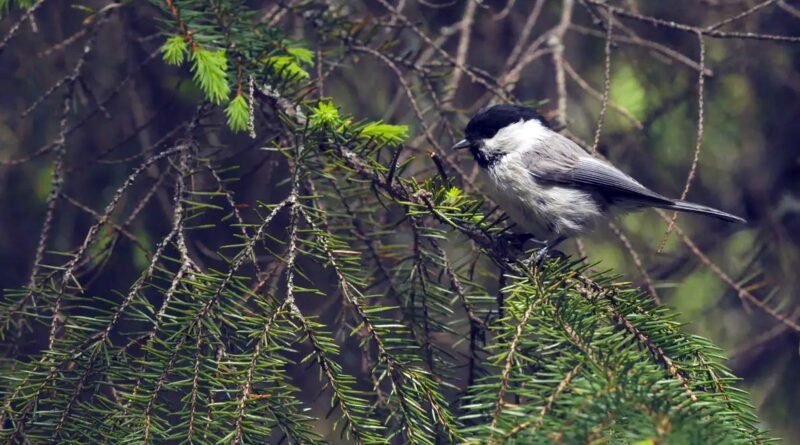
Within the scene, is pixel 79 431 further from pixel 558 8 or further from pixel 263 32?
pixel 558 8

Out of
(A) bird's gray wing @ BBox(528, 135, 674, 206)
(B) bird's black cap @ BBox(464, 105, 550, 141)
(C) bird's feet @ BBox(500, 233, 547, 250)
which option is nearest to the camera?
(C) bird's feet @ BBox(500, 233, 547, 250)

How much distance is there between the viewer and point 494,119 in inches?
85.3

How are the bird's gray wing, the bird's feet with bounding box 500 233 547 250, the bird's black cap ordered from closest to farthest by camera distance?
the bird's feet with bounding box 500 233 547 250 → the bird's black cap → the bird's gray wing

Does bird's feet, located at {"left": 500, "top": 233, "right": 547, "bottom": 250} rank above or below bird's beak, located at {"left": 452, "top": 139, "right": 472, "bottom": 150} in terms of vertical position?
below

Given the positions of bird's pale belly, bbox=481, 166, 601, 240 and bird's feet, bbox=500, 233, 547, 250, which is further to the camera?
bird's pale belly, bbox=481, 166, 601, 240

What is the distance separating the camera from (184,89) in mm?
2359

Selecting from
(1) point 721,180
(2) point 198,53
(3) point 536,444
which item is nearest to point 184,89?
(2) point 198,53

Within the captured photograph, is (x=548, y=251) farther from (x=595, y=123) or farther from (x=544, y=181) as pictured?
(x=595, y=123)

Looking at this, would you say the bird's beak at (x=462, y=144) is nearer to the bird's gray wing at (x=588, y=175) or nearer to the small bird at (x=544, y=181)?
the small bird at (x=544, y=181)

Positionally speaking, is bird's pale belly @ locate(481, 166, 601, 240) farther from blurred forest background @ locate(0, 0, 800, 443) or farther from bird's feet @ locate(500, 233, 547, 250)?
blurred forest background @ locate(0, 0, 800, 443)

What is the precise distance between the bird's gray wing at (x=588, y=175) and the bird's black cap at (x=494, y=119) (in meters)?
0.16

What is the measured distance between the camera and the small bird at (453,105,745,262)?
7.23ft

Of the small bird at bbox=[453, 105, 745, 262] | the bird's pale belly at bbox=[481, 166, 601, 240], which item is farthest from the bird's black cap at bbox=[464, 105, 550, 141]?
the bird's pale belly at bbox=[481, 166, 601, 240]

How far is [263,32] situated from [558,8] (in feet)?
→ 4.84
